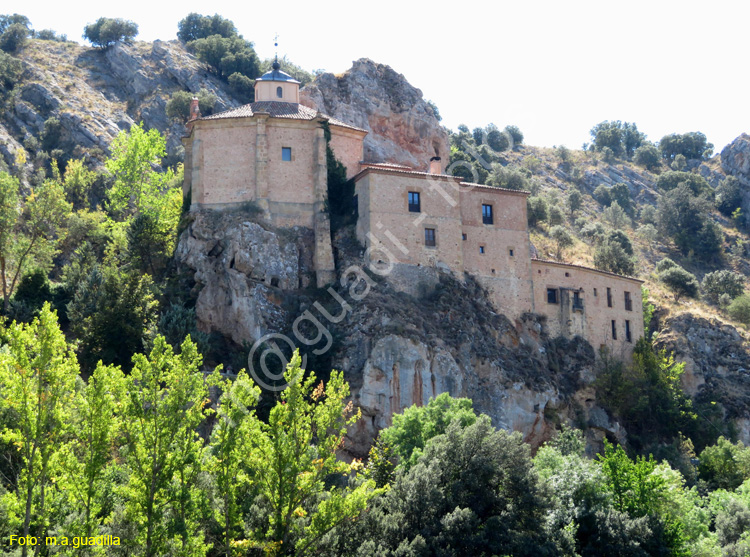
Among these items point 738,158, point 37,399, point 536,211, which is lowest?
point 37,399

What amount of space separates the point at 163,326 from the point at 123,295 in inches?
109

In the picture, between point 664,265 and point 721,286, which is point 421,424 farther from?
point 664,265

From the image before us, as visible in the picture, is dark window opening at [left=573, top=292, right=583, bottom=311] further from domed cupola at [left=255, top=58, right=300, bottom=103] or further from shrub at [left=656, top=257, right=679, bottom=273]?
shrub at [left=656, top=257, right=679, bottom=273]

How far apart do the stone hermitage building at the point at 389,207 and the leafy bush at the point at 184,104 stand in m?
26.1

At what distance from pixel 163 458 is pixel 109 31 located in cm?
7368

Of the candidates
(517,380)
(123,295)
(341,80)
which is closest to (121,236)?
(123,295)

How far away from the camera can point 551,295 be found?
182 ft

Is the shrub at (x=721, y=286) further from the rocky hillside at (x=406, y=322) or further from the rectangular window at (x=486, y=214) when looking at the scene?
the rectangular window at (x=486, y=214)

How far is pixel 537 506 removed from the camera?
117 ft

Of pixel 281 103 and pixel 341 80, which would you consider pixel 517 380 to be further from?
pixel 341 80

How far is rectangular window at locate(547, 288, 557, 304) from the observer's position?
5534 centimetres

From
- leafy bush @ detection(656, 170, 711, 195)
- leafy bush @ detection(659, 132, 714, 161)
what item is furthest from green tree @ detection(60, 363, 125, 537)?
leafy bush @ detection(659, 132, 714, 161)

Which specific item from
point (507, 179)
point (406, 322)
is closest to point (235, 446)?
point (406, 322)

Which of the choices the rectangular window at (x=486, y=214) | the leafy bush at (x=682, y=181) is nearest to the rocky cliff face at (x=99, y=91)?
the rectangular window at (x=486, y=214)
